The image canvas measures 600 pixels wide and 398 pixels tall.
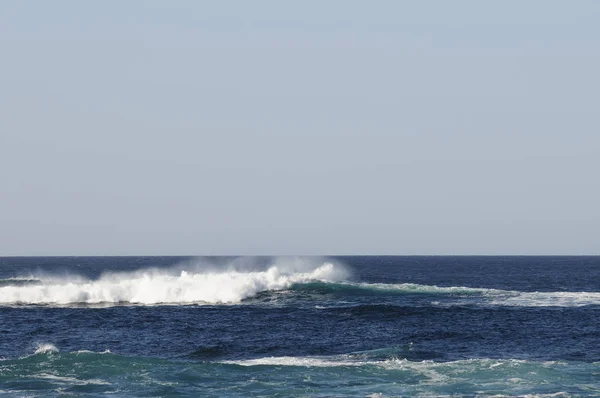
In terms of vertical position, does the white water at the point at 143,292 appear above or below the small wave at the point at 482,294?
above

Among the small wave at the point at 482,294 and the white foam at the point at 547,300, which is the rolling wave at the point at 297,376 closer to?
the white foam at the point at 547,300

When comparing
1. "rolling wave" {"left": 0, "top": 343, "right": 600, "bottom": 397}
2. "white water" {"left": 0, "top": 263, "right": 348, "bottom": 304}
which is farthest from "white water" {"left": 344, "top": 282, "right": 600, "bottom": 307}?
"rolling wave" {"left": 0, "top": 343, "right": 600, "bottom": 397}

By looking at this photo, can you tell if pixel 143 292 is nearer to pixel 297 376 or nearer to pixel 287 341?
pixel 287 341

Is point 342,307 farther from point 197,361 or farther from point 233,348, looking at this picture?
point 197,361

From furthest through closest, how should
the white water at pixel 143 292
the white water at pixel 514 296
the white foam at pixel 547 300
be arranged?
the white water at pixel 143 292 < the white water at pixel 514 296 < the white foam at pixel 547 300

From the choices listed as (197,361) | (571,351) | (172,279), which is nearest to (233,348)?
(197,361)

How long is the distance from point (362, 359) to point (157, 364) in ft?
30.8

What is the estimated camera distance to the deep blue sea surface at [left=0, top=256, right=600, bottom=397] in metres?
34.8

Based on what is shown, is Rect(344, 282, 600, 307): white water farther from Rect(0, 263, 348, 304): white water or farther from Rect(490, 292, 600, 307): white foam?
Rect(0, 263, 348, 304): white water

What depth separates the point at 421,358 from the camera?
41812 millimetres

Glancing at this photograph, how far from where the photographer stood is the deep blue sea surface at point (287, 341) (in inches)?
1368

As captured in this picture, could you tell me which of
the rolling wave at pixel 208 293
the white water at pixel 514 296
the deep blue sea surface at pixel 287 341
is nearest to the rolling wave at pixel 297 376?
the deep blue sea surface at pixel 287 341

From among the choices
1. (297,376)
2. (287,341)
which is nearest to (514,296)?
(287,341)

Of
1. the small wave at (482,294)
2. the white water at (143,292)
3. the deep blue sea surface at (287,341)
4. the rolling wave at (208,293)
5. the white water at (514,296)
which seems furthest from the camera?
the white water at (143,292)
